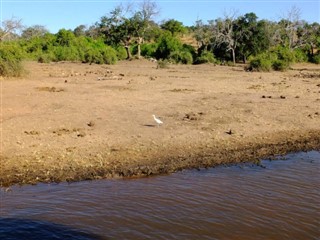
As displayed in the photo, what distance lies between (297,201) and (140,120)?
266 inches

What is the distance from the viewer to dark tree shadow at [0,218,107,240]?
6008 mm

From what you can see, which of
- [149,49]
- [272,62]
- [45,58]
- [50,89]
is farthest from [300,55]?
[50,89]

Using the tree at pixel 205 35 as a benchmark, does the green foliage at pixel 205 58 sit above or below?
below

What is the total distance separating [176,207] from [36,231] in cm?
226

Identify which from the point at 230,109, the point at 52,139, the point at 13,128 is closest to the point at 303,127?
the point at 230,109

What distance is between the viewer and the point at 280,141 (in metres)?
11.4

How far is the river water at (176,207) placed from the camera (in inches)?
243

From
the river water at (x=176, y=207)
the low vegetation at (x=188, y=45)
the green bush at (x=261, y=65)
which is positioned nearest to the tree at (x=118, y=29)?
the low vegetation at (x=188, y=45)

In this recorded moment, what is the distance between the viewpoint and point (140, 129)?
39.7ft

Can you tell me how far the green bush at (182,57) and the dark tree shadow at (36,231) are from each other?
128 feet

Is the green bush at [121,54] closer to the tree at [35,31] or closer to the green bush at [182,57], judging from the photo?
the green bush at [182,57]

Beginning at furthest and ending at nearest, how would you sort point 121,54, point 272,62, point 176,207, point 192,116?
1. point 121,54
2. point 272,62
3. point 192,116
4. point 176,207

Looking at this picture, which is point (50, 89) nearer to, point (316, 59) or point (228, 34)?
point (228, 34)

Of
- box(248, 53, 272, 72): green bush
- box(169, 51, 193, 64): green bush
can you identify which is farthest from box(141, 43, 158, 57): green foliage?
box(248, 53, 272, 72): green bush
